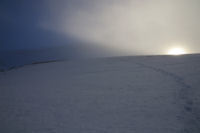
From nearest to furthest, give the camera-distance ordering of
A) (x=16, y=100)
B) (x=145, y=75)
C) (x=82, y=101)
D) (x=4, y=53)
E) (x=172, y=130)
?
(x=172, y=130) < (x=82, y=101) < (x=16, y=100) < (x=145, y=75) < (x=4, y=53)

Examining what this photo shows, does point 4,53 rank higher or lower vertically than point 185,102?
higher

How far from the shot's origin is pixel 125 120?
35.7 inches

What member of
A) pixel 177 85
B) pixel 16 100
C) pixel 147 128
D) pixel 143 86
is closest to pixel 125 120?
pixel 147 128

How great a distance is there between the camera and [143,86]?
4.62 ft

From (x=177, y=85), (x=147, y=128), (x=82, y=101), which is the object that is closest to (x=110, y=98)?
(x=82, y=101)

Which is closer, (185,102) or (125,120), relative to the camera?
(125,120)

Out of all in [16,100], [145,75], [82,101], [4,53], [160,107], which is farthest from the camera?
[4,53]

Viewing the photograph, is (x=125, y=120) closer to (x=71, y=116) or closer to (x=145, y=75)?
(x=71, y=116)

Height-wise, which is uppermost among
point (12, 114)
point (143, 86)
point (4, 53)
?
point (4, 53)

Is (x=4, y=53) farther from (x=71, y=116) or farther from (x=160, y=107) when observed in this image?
(x=160, y=107)

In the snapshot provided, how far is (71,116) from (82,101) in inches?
8.9

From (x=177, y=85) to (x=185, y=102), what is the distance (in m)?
0.34

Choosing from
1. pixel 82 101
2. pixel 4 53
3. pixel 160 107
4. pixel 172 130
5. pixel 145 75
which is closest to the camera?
pixel 172 130

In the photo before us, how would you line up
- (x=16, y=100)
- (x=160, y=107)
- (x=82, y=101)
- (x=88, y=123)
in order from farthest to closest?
(x=16, y=100) → (x=82, y=101) → (x=160, y=107) → (x=88, y=123)
